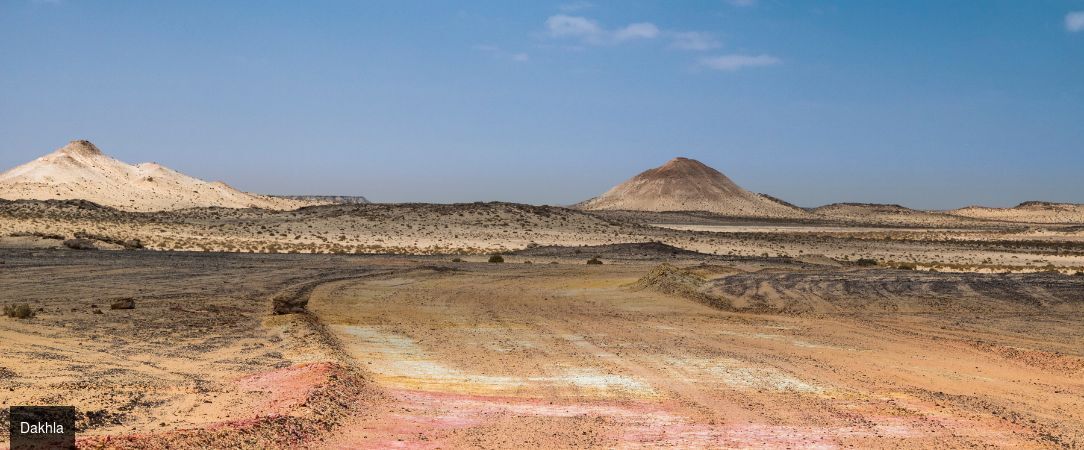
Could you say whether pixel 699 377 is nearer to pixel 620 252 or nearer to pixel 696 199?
pixel 620 252

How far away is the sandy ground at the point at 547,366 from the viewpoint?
342 inches

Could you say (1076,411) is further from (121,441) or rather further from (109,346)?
(109,346)

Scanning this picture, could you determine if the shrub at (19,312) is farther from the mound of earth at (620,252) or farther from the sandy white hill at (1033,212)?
the sandy white hill at (1033,212)

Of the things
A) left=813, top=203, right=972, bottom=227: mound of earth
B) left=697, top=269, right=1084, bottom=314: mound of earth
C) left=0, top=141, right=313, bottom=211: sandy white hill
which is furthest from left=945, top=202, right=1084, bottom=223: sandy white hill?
left=697, top=269, right=1084, bottom=314: mound of earth

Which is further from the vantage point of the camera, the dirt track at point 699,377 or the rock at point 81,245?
the rock at point 81,245

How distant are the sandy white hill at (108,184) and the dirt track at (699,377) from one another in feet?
311

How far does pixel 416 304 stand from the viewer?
2234 centimetres

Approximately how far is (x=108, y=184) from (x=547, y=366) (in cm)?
11618

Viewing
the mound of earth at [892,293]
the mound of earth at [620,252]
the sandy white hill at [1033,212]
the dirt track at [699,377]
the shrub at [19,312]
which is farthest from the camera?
the sandy white hill at [1033,212]

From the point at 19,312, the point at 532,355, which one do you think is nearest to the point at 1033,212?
the point at 532,355

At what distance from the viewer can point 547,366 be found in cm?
1291

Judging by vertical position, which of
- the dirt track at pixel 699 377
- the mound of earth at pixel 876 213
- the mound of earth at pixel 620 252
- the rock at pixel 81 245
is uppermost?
the mound of earth at pixel 876 213

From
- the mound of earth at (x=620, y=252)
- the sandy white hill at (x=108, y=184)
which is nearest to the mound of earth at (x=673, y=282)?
the mound of earth at (x=620, y=252)

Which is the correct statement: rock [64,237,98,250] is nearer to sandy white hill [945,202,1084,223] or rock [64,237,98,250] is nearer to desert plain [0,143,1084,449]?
desert plain [0,143,1084,449]
